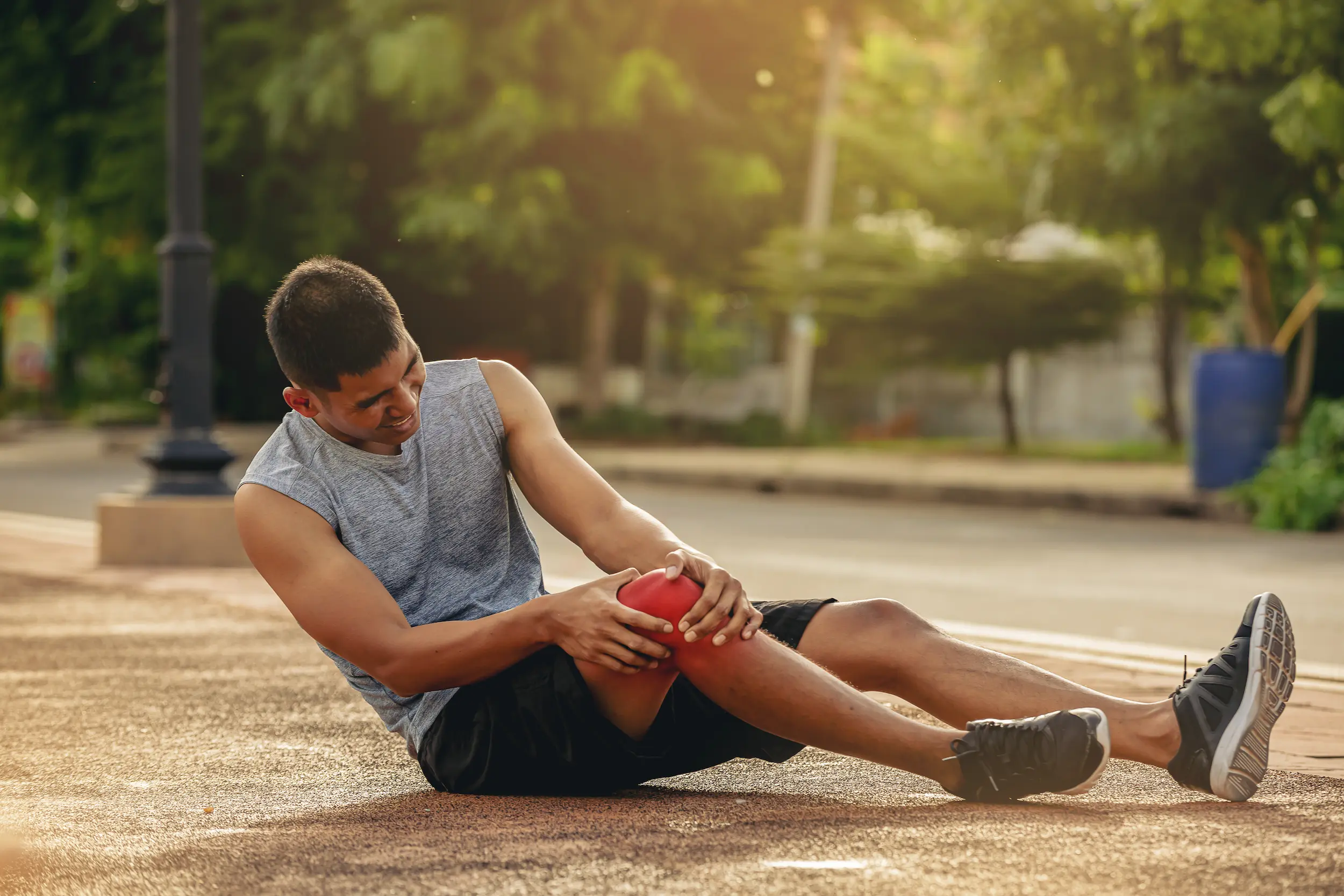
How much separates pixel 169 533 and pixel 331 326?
20.5 ft

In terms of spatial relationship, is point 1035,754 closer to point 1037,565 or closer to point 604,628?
point 604,628

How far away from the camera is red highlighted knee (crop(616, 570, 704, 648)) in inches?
132

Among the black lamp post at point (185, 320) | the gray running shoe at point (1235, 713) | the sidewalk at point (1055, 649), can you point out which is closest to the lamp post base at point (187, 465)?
the black lamp post at point (185, 320)

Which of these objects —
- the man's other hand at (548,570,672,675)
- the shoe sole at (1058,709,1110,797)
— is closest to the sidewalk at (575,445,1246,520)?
the shoe sole at (1058,709,1110,797)

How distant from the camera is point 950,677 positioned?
12.0 feet

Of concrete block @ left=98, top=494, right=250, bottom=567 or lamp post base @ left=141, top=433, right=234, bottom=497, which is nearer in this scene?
concrete block @ left=98, top=494, right=250, bottom=567

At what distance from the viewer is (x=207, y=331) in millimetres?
9469

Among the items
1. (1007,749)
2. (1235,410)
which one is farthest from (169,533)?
(1235,410)

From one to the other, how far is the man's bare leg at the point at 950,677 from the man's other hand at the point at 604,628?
19.9 inches

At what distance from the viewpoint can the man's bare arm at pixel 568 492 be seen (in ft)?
12.3

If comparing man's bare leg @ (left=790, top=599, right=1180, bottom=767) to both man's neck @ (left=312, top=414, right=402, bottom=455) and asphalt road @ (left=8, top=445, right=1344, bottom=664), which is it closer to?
man's neck @ (left=312, top=414, right=402, bottom=455)

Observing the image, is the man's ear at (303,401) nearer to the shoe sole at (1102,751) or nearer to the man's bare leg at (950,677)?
the man's bare leg at (950,677)

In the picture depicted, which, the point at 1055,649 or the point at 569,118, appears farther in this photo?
the point at 569,118

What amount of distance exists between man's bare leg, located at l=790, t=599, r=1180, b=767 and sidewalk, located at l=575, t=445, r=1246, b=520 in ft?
32.9
